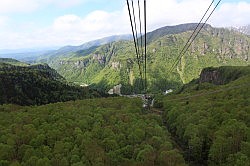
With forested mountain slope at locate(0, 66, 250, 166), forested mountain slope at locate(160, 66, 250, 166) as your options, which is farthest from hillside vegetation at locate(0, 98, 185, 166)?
forested mountain slope at locate(160, 66, 250, 166)

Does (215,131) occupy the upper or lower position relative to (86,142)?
lower

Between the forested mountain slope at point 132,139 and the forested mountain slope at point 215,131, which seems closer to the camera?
the forested mountain slope at point 132,139

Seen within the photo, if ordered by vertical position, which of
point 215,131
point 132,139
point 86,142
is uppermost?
point 86,142

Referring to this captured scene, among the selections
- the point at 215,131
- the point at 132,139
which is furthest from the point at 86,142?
the point at 215,131

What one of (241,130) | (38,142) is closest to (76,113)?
(38,142)

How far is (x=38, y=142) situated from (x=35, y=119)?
24650mm

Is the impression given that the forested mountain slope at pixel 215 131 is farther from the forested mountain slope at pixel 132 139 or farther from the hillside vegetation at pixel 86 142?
the hillside vegetation at pixel 86 142

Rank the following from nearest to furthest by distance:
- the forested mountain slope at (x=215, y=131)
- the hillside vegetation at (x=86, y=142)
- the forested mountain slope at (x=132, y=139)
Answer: the hillside vegetation at (x=86, y=142), the forested mountain slope at (x=132, y=139), the forested mountain slope at (x=215, y=131)

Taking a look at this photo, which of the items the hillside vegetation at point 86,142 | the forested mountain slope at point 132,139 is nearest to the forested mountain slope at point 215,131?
the forested mountain slope at point 132,139

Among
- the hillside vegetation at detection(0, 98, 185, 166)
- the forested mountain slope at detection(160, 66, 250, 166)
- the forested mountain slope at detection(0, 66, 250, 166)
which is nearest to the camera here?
the hillside vegetation at detection(0, 98, 185, 166)

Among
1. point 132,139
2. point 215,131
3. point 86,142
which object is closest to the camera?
point 86,142

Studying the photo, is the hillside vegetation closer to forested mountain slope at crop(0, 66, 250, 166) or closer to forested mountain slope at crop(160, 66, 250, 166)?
forested mountain slope at crop(0, 66, 250, 166)

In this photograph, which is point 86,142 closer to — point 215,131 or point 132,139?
point 132,139

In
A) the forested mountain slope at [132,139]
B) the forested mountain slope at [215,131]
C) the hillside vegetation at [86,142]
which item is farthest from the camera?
the forested mountain slope at [215,131]
